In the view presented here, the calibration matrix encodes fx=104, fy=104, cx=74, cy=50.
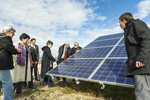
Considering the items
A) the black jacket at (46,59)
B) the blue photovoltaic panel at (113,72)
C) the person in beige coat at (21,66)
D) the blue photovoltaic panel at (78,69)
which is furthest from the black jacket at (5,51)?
the blue photovoltaic panel at (113,72)

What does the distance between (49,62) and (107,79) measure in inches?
138

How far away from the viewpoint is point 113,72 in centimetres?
358

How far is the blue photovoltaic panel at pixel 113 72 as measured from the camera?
313 cm

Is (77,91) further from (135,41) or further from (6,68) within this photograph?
(135,41)

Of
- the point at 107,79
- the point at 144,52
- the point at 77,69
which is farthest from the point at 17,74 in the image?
the point at 144,52

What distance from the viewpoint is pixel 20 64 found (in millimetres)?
4148

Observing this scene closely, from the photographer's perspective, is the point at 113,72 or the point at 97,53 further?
the point at 97,53

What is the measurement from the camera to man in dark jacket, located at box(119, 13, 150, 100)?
2.05 meters

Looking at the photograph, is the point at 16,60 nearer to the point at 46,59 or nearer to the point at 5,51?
the point at 5,51

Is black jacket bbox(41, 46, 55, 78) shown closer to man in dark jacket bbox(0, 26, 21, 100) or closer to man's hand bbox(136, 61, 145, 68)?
man in dark jacket bbox(0, 26, 21, 100)

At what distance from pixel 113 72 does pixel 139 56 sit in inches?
63.9

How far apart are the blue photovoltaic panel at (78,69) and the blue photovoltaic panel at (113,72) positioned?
1.25 feet

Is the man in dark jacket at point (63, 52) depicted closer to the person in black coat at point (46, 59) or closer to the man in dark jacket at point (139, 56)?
the person in black coat at point (46, 59)

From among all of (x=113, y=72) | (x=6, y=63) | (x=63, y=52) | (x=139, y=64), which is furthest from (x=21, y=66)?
(x=139, y=64)
